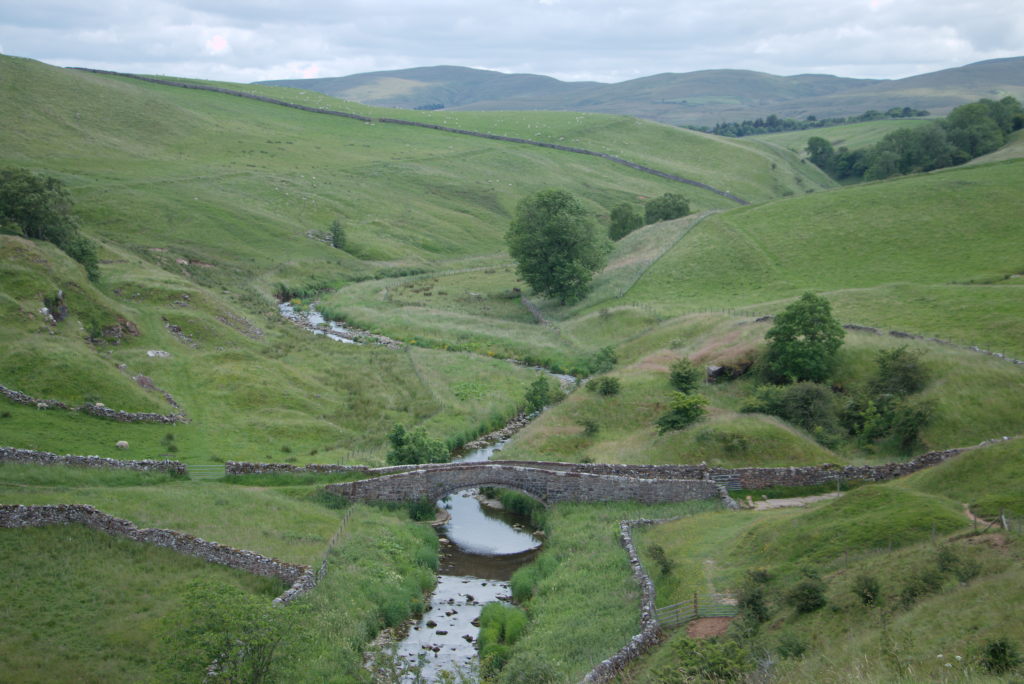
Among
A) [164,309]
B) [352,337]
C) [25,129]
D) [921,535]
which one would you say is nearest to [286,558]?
[921,535]

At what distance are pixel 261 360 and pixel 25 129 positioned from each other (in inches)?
3360

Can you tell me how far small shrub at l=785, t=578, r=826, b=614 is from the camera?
22.9m

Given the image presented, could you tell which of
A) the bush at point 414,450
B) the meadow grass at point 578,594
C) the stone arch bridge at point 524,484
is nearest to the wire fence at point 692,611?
the meadow grass at point 578,594

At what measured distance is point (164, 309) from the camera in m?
65.7

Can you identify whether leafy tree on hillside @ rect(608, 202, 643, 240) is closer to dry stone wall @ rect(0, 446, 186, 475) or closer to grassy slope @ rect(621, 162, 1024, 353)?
grassy slope @ rect(621, 162, 1024, 353)

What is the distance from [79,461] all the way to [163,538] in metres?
9.01

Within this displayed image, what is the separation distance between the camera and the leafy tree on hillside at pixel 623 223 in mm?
119000

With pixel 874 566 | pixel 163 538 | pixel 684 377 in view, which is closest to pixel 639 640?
pixel 874 566

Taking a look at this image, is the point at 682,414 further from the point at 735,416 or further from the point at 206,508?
the point at 206,508

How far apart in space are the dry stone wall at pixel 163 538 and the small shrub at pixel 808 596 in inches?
684

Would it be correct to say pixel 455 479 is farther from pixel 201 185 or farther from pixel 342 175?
pixel 342 175

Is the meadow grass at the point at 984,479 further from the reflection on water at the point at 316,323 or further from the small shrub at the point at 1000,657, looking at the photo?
the reflection on water at the point at 316,323

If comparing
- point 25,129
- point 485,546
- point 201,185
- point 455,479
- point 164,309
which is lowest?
point 485,546

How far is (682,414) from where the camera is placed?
46031 mm
